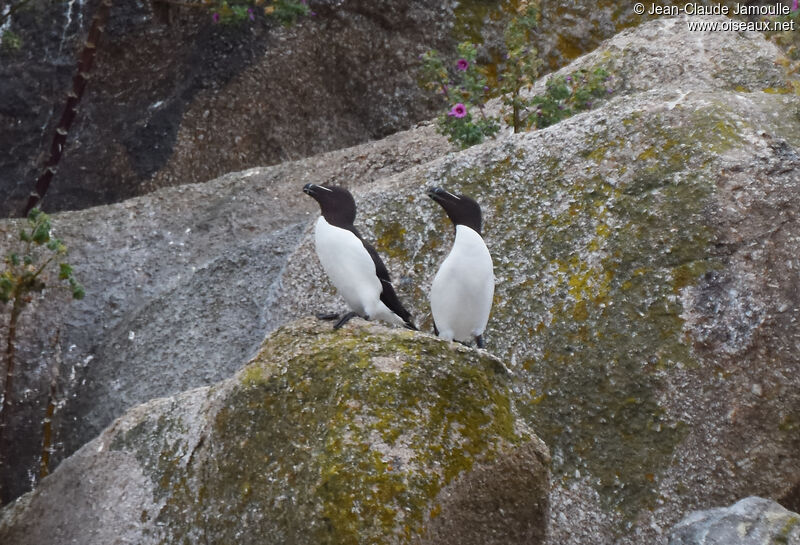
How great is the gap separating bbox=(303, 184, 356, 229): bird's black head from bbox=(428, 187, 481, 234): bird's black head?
14.9 inches

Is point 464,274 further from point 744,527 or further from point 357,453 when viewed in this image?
point 744,527

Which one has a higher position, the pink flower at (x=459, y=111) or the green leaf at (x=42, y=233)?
the pink flower at (x=459, y=111)

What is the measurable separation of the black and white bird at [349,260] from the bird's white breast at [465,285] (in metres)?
0.23

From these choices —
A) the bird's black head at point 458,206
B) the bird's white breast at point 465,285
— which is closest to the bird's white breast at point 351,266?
the bird's white breast at point 465,285

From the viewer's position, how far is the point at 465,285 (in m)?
4.28

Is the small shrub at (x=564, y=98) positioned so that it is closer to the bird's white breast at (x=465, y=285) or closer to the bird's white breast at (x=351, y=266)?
the bird's white breast at (x=465, y=285)

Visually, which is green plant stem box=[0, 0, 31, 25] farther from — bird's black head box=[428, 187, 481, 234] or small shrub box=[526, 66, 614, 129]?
bird's black head box=[428, 187, 481, 234]

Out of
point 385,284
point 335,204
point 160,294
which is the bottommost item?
point 160,294

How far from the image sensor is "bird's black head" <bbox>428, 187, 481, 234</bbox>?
432cm

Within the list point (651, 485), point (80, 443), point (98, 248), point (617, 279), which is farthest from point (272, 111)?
point (651, 485)

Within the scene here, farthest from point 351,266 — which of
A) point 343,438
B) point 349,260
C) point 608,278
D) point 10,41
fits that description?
point 10,41

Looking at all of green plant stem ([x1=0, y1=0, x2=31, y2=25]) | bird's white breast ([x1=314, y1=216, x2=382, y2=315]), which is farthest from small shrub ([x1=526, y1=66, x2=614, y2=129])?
green plant stem ([x1=0, y1=0, x2=31, y2=25])

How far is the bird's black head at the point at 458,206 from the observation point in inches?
170

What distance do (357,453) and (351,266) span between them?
114 centimetres
